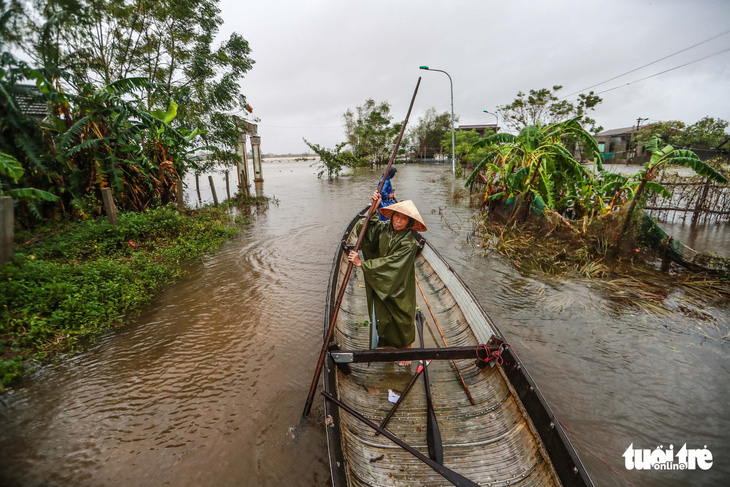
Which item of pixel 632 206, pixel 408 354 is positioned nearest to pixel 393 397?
pixel 408 354

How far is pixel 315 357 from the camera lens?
4.07m

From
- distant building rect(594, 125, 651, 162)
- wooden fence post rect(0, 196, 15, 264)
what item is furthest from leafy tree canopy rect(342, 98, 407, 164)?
wooden fence post rect(0, 196, 15, 264)

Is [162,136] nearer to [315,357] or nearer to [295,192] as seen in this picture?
[315,357]

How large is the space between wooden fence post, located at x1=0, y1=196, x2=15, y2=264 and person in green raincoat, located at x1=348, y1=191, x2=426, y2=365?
4.74 meters

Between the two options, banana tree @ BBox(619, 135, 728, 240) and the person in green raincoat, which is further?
banana tree @ BBox(619, 135, 728, 240)

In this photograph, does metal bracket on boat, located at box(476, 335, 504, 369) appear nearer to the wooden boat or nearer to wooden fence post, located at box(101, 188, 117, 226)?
the wooden boat

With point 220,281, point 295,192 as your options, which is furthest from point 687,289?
point 295,192

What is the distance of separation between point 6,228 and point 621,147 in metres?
45.3

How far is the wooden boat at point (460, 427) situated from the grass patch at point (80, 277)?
141 inches

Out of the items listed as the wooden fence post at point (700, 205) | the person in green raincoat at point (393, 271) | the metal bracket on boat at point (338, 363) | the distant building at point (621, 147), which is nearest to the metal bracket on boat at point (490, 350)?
the person in green raincoat at point (393, 271)

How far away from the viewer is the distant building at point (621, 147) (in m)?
27.5

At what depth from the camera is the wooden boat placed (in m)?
2.13

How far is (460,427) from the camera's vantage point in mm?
2652

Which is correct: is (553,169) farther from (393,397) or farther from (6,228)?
(6,228)
